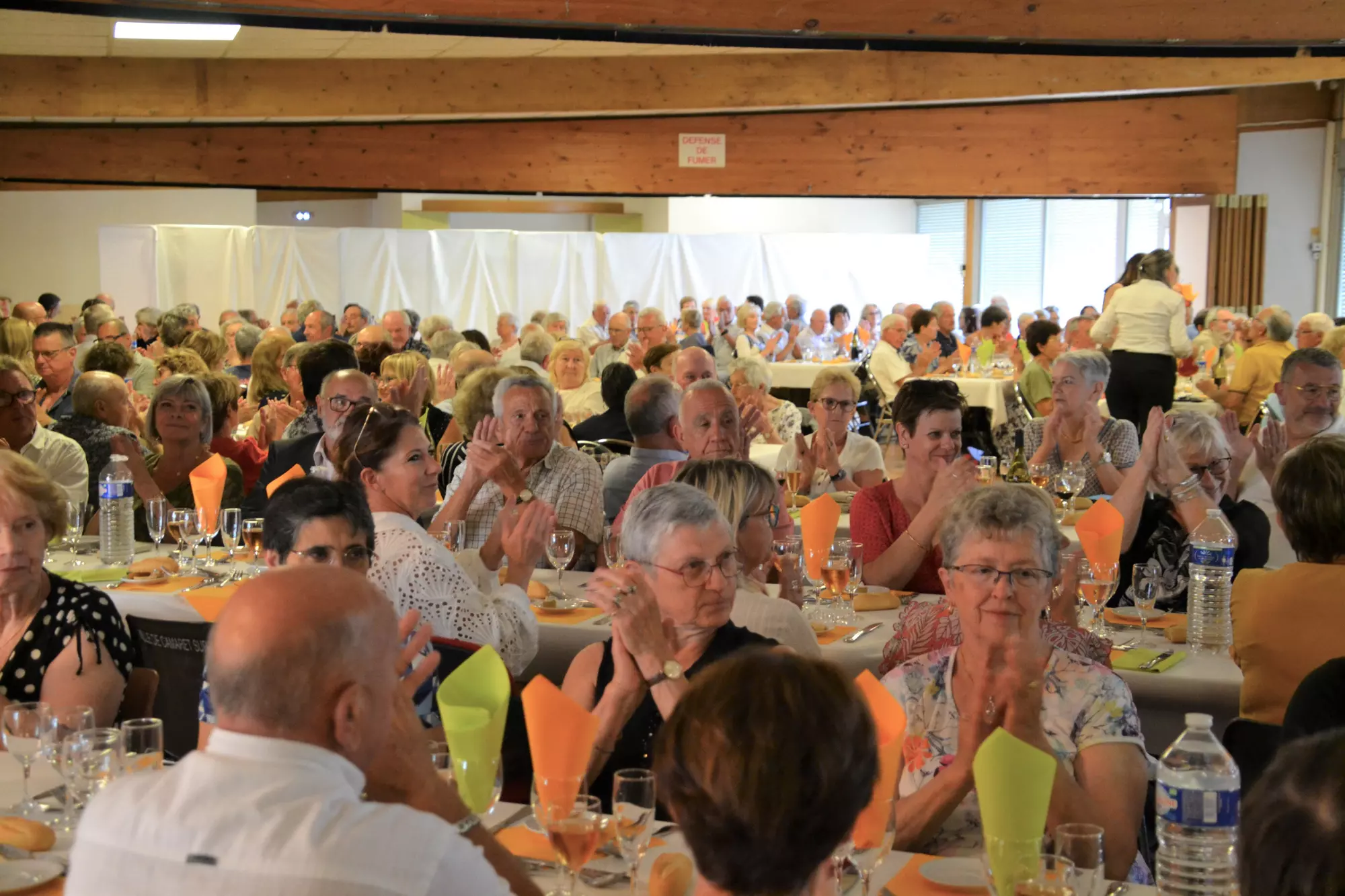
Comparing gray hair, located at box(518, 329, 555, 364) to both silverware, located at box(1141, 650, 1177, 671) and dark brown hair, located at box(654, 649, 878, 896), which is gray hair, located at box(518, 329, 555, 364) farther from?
dark brown hair, located at box(654, 649, 878, 896)

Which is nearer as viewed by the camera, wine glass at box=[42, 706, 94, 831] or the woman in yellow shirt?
wine glass at box=[42, 706, 94, 831]

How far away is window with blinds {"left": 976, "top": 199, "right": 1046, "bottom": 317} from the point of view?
19188 mm

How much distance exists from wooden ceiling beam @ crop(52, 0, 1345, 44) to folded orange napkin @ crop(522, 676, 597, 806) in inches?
192

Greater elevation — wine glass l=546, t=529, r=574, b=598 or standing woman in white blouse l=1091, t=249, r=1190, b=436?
standing woman in white blouse l=1091, t=249, r=1190, b=436

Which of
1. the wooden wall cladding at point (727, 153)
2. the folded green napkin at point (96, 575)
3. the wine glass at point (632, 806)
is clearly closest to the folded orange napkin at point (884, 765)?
the wine glass at point (632, 806)

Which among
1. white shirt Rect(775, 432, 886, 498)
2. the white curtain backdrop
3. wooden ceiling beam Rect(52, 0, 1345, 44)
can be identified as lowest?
white shirt Rect(775, 432, 886, 498)

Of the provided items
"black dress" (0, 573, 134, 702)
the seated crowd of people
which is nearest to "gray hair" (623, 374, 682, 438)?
the seated crowd of people

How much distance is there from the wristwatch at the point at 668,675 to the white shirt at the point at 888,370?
8.87 meters

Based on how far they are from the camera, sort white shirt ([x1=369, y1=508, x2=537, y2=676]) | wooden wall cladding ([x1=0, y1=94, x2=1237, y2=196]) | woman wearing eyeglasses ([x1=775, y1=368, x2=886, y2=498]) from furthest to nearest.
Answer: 1. wooden wall cladding ([x1=0, y1=94, x2=1237, y2=196])
2. woman wearing eyeglasses ([x1=775, y1=368, x2=886, y2=498])
3. white shirt ([x1=369, y1=508, x2=537, y2=676])

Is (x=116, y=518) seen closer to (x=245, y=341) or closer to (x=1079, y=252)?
(x=245, y=341)

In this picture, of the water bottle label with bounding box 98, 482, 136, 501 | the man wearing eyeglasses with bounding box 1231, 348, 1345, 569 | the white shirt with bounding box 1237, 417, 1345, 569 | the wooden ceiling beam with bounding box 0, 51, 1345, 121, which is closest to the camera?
the water bottle label with bounding box 98, 482, 136, 501

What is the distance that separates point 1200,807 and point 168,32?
9.77 meters

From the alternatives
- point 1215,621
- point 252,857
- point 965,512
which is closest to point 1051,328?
point 1215,621

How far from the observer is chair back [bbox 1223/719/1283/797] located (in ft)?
9.21
